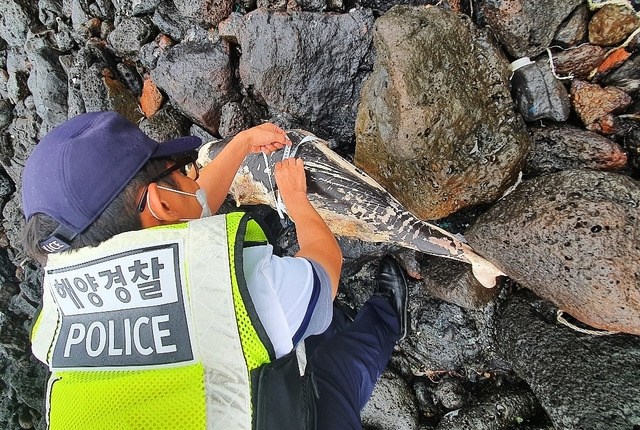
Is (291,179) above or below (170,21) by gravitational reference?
below

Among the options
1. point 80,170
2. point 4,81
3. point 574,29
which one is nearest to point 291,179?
point 80,170

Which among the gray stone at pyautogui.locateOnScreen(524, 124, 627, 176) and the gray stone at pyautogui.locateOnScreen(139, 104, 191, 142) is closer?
the gray stone at pyautogui.locateOnScreen(524, 124, 627, 176)

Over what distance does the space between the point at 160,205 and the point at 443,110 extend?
1558 mm

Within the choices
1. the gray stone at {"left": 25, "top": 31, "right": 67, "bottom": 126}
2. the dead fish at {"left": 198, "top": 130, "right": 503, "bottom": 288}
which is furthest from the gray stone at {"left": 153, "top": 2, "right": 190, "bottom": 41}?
the dead fish at {"left": 198, "top": 130, "right": 503, "bottom": 288}

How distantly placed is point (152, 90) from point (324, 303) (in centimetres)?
315

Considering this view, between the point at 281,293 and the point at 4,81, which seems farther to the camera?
the point at 4,81

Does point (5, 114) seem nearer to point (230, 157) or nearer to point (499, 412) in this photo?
point (230, 157)

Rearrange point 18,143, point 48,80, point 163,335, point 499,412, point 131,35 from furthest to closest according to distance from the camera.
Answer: point 18,143 < point 48,80 < point 131,35 < point 499,412 < point 163,335

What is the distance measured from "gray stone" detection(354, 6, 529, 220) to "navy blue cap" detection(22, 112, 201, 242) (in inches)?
54.9

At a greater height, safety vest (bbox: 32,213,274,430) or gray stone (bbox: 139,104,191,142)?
gray stone (bbox: 139,104,191,142)

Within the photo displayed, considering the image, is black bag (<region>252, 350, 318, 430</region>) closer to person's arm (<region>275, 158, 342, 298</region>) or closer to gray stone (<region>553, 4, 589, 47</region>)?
person's arm (<region>275, 158, 342, 298</region>)

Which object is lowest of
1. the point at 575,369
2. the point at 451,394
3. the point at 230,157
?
the point at 451,394

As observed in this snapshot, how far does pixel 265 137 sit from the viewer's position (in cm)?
295

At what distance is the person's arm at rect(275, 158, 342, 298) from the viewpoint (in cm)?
210
